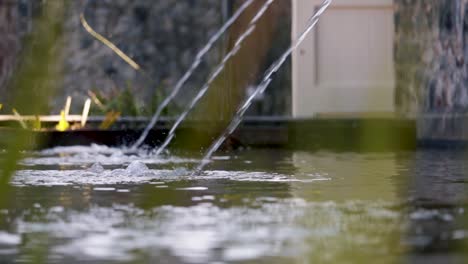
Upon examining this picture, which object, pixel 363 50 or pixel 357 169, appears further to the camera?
pixel 363 50

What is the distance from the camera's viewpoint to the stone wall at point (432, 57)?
375 inches

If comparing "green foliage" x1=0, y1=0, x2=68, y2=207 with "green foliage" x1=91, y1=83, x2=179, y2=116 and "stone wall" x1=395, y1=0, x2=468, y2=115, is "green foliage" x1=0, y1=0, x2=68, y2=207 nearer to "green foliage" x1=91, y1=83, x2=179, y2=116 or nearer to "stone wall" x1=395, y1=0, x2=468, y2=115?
"stone wall" x1=395, y1=0, x2=468, y2=115

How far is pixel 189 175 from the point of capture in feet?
20.8

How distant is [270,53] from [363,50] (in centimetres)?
96

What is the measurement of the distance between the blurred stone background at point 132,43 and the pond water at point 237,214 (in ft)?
16.9

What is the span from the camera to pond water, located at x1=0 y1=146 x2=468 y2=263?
3.15m

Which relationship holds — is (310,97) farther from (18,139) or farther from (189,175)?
(18,139)

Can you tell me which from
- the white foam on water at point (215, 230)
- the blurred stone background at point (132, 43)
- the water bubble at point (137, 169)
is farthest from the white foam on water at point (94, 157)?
the white foam on water at point (215, 230)

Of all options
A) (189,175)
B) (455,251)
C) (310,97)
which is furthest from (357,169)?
(310,97)

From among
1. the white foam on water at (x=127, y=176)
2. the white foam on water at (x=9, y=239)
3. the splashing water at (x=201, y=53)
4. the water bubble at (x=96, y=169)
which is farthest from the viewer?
the splashing water at (x=201, y=53)

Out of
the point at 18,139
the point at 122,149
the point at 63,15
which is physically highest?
the point at 63,15

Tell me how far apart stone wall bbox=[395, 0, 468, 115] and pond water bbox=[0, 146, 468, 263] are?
7.44 ft

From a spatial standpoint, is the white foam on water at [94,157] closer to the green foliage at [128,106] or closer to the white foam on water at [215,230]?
the green foliage at [128,106]

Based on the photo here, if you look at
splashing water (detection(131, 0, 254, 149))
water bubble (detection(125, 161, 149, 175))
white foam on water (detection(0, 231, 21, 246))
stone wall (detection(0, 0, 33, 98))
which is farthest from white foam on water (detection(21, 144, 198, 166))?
white foam on water (detection(0, 231, 21, 246))
